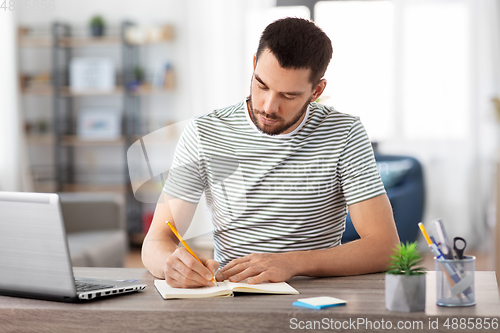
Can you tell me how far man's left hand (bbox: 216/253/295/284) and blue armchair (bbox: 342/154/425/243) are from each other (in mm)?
2139

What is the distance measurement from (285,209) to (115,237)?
1.86m

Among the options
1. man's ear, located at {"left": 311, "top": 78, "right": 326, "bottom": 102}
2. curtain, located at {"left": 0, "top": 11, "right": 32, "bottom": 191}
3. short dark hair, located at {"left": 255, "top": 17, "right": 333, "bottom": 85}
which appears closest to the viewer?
short dark hair, located at {"left": 255, "top": 17, "right": 333, "bottom": 85}

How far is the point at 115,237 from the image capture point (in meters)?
3.06

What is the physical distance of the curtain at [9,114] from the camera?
4.22 metres

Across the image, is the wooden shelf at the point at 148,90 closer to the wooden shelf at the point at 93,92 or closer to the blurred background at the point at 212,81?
the blurred background at the point at 212,81

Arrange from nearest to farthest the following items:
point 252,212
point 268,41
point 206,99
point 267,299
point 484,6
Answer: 1. point 267,299
2. point 268,41
3. point 252,212
4. point 484,6
5. point 206,99

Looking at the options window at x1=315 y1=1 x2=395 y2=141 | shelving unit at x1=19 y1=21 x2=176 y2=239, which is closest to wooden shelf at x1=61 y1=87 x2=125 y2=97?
shelving unit at x1=19 y1=21 x2=176 y2=239

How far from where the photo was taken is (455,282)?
914 mm

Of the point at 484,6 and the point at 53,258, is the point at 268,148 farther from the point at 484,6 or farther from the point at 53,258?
the point at 484,6

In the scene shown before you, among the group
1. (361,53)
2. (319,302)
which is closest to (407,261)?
(319,302)

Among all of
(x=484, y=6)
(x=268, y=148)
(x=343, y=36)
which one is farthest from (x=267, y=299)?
(x=484, y=6)

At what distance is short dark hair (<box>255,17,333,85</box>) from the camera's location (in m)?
1.30

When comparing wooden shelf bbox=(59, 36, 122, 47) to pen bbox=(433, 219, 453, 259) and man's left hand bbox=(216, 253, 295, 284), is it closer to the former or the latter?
man's left hand bbox=(216, 253, 295, 284)

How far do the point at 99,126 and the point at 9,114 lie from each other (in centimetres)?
64
